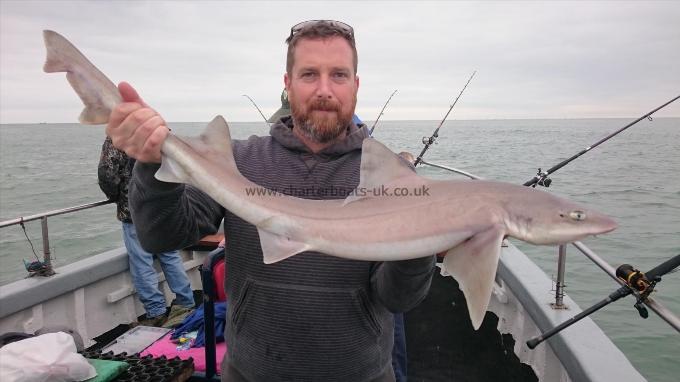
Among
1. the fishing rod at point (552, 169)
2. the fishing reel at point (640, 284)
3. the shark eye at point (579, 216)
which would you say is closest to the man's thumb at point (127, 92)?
the shark eye at point (579, 216)

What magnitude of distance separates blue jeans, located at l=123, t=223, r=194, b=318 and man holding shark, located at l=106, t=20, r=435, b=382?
346 centimetres

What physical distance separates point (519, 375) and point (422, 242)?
3.12 meters

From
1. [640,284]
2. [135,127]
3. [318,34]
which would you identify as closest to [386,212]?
[135,127]

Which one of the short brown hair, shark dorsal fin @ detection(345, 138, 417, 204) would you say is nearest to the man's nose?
the short brown hair

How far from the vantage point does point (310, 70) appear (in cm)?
262

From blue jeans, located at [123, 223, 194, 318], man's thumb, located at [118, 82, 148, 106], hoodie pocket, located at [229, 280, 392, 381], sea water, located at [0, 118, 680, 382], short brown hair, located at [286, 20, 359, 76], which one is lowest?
sea water, located at [0, 118, 680, 382]

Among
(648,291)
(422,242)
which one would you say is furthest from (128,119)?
(648,291)

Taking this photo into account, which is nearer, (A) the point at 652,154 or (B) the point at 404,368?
(B) the point at 404,368

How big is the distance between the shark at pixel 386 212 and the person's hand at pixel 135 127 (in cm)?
4

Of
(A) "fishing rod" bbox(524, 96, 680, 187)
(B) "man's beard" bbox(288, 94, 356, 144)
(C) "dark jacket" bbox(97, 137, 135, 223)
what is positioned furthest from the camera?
(C) "dark jacket" bbox(97, 137, 135, 223)

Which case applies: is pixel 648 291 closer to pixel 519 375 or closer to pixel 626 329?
pixel 519 375

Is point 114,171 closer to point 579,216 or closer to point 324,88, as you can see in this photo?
point 324,88

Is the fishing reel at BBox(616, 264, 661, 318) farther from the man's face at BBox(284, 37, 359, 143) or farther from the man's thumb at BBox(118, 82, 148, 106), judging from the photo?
the man's thumb at BBox(118, 82, 148, 106)

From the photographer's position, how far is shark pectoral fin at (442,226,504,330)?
1835 mm
